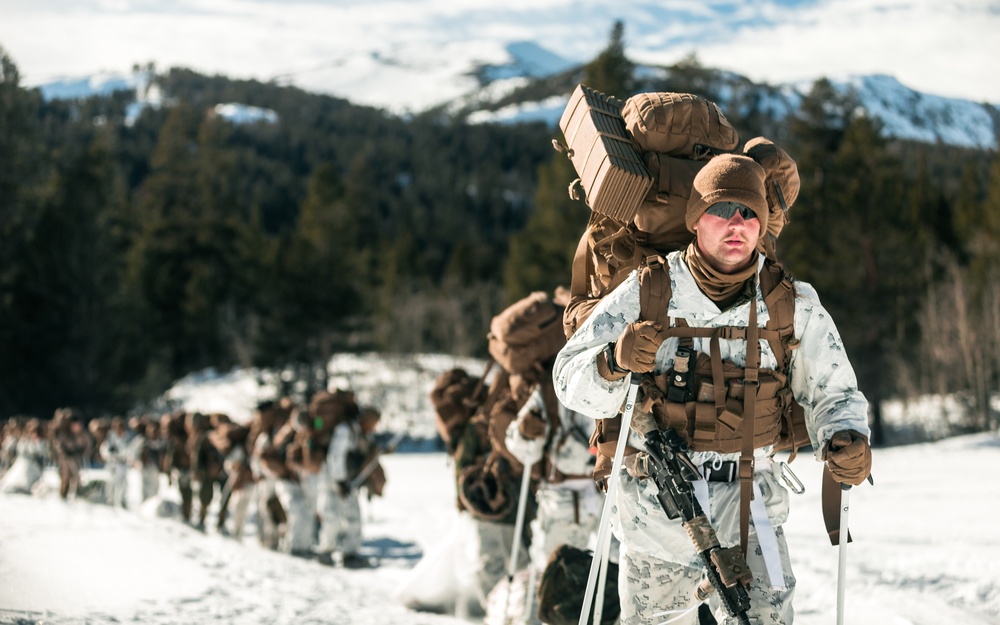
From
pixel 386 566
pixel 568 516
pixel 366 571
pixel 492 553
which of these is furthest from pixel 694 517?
pixel 386 566

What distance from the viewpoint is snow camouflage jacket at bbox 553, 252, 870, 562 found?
348cm

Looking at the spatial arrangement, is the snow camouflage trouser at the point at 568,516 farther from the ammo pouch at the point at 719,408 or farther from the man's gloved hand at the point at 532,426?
the ammo pouch at the point at 719,408

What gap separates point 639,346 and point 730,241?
56 centimetres

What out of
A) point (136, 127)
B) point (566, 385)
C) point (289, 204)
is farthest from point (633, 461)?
point (136, 127)

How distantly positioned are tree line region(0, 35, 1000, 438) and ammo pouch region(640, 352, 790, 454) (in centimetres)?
2620

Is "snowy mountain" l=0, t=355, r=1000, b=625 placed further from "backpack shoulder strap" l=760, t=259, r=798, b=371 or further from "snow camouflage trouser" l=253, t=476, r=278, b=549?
"backpack shoulder strap" l=760, t=259, r=798, b=371

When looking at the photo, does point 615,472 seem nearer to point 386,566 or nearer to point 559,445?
point 559,445

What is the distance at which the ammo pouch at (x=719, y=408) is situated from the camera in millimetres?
3451

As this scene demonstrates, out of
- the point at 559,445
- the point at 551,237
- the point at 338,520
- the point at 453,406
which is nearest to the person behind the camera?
the point at 559,445

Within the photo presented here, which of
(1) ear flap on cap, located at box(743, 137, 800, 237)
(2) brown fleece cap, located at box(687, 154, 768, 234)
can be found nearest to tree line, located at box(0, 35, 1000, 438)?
(1) ear flap on cap, located at box(743, 137, 800, 237)

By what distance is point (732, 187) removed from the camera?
3395 mm

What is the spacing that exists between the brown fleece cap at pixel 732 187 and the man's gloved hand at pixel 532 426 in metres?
2.68

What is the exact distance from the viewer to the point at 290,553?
11.4 meters

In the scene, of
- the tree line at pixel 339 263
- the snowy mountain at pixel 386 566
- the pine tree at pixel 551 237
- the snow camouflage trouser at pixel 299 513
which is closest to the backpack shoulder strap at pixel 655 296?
the snowy mountain at pixel 386 566
